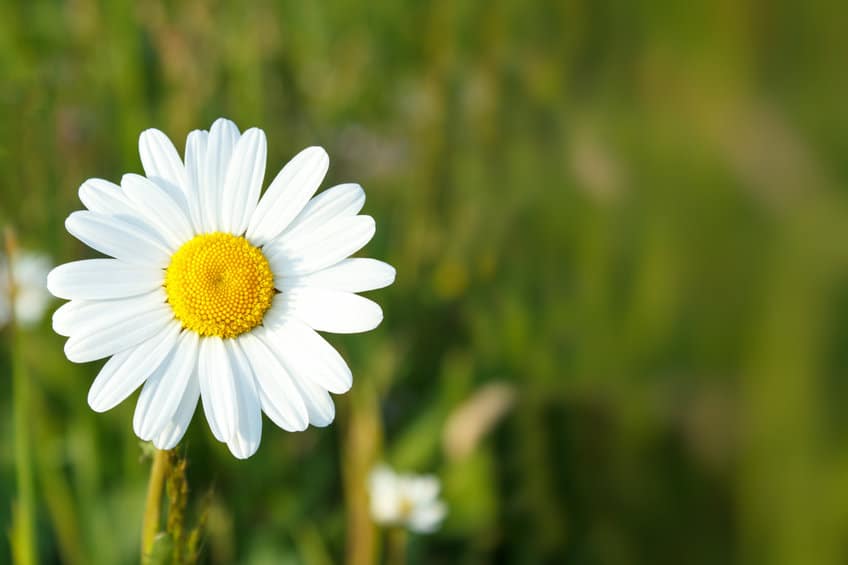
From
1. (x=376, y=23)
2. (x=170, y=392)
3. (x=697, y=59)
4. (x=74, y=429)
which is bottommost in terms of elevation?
(x=170, y=392)

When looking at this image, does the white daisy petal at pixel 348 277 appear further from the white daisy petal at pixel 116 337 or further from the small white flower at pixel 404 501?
the small white flower at pixel 404 501

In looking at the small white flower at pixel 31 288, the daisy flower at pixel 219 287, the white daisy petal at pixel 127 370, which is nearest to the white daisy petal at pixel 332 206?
the daisy flower at pixel 219 287

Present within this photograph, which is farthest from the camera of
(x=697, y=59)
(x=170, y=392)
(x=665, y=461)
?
(x=665, y=461)

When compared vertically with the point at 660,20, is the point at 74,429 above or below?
below

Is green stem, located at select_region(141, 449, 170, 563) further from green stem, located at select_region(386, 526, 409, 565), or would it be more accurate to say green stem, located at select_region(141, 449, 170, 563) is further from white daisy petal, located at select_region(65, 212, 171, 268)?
green stem, located at select_region(386, 526, 409, 565)

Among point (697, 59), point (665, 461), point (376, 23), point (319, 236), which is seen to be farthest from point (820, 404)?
point (376, 23)

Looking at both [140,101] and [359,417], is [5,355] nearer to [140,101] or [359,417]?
[140,101]

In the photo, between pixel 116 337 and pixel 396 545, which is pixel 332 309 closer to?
pixel 116 337
